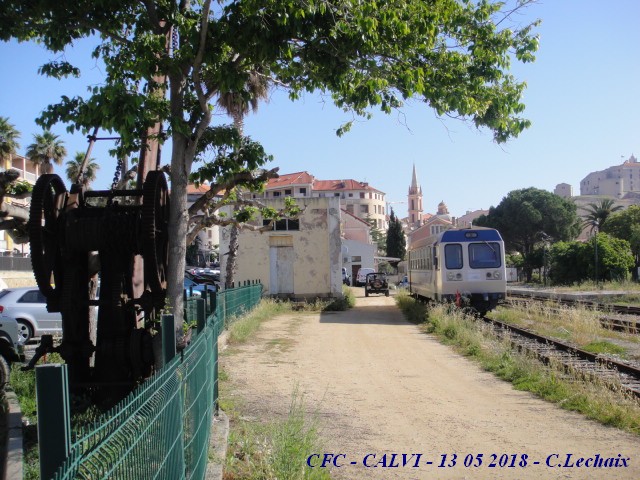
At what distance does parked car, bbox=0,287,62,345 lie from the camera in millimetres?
16297

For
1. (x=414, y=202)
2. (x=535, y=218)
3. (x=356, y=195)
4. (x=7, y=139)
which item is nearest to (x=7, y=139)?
(x=7, y=139)

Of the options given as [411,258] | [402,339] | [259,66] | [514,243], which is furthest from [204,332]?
[514,243]

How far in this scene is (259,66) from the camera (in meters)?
9.66

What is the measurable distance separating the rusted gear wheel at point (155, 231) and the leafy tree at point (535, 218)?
6480cm

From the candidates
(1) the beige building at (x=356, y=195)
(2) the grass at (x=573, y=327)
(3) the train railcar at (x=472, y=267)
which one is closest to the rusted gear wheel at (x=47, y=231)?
(2) the grass at (x=573, y=327)

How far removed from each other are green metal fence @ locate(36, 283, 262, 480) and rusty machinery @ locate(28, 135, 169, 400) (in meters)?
1.56

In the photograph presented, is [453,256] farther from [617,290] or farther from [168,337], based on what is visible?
[617,290]

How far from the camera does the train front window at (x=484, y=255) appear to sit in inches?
907

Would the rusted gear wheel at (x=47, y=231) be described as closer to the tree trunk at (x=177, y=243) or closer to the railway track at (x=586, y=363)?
the tree trunk at (x=177, y=243)

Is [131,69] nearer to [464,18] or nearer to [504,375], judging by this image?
[464,18]

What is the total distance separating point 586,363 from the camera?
12922 millimetres

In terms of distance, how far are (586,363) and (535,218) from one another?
59.2m

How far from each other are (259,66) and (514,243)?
6808cm

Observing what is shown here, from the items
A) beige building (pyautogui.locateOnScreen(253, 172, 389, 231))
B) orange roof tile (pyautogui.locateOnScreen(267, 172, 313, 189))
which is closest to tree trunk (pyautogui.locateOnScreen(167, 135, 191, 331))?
orange roof tile (pyautogui.locateOnScreen(267, 172, 313, 189))
